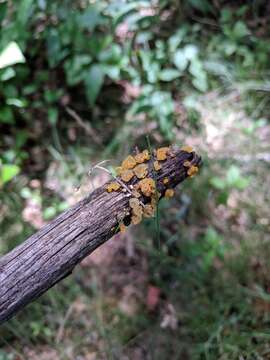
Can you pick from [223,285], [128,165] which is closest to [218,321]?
[223,285]

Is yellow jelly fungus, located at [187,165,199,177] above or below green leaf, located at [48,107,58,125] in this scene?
above

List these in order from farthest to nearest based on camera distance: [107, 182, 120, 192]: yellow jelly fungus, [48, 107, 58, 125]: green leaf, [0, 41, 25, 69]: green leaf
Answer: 1. [48, 107, 58, 125]: green leaf
2. [0, 41, 25, 69]: green leaf
3. [107, 182, 120, 192]: yellow jelly fungus

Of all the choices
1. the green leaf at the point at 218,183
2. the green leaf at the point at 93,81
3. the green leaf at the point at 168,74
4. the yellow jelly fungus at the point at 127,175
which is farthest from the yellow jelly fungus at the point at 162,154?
the green leaf at the point at 168,74

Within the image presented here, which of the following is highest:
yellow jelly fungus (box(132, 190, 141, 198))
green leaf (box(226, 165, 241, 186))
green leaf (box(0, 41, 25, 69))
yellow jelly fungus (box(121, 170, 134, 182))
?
green leaf (box(0, 41, 25, 69))

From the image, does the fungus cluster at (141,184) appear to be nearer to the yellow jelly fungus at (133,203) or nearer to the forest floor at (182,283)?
the yellow jelly fungus at (133,203)

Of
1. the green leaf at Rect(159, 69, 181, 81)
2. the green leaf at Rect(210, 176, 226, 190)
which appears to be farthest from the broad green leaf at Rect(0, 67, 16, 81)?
the green leaf at Rect(210, 176, 226, 190)

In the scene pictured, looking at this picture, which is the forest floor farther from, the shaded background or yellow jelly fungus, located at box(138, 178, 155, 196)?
yellow jelly fungus, located at box(138, 178, 155, 196)

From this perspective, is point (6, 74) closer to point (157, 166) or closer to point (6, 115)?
point (6, 115)

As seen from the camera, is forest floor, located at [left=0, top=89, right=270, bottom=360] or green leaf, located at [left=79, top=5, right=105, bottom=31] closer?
forest floor, located at [left=0, top=89, right=270, bottom=360]
